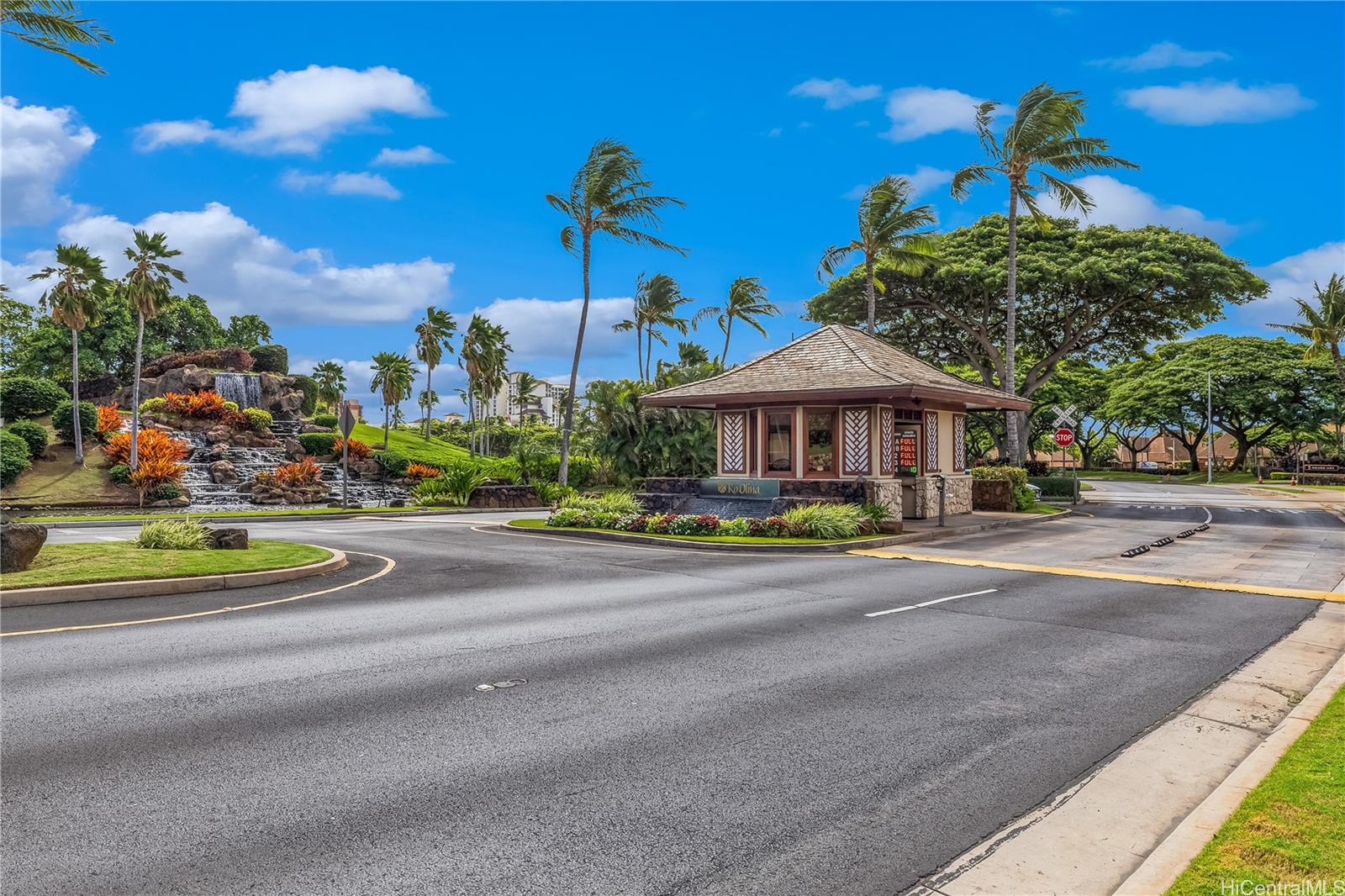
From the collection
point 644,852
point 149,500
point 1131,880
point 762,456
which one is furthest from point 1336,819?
point 149,500

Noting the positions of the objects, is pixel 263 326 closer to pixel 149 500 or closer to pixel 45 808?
pixel 149 500

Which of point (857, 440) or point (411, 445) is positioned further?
point (411, 445)

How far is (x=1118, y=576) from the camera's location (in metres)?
13.1

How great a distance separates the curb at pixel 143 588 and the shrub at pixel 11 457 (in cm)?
2661

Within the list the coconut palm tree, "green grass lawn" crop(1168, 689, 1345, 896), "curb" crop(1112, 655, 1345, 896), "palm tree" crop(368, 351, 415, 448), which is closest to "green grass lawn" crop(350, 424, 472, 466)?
"palm tree" crop(368, 351, 415, 448)

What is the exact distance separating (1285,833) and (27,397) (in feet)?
154

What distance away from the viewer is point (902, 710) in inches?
240

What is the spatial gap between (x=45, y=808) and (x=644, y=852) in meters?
3.23

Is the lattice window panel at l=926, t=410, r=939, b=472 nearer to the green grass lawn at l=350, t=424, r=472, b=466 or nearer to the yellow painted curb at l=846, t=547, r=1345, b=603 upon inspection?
the yellow painted curb at l=846, t=547, r=1345, b=603

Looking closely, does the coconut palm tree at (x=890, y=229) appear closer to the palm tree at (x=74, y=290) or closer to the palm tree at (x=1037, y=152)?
the palm tree at (x=1037, y=152)

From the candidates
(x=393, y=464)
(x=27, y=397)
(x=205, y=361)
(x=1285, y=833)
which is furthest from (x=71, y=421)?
(x=1285, y=833)

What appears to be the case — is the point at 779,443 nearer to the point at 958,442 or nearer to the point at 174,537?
the point at 958,442

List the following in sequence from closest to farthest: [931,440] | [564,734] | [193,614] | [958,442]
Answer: [564,734], [193,614], [931,440], [958,442]

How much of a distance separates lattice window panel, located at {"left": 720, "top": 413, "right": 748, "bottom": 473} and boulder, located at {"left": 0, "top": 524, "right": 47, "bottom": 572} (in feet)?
58.4
